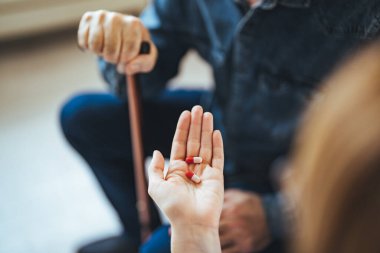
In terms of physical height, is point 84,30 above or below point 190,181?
above

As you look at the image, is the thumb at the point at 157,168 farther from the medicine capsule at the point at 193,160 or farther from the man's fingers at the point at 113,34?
the man's fingers at the point at 113,34

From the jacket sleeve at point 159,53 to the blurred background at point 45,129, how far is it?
0.11 metres

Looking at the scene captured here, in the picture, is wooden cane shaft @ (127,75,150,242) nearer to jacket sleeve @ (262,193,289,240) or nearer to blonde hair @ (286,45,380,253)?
jacket sleeve @ (262,193,289,240)

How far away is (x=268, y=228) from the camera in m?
0.71

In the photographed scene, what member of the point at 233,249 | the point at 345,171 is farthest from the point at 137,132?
the point at 345,171

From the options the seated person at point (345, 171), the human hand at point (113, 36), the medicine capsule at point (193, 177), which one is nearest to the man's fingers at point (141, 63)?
the human hand at point (113, 36)

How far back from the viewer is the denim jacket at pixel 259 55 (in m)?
0.65

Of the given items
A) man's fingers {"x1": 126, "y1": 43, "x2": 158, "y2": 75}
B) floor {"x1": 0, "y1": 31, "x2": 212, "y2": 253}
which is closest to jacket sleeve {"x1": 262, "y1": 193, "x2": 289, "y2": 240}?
man's fingers {"x1": 126, "y1": 43, "x2": 158, "y2": 75}

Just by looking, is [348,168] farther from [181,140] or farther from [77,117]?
[77,117]

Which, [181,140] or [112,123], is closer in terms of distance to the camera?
[181,140]

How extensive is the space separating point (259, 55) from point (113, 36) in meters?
0.21

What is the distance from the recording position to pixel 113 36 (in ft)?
2.09

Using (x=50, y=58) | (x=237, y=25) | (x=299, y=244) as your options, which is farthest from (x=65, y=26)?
(x=299, y=244)

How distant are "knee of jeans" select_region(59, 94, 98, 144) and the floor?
248 millimetres
